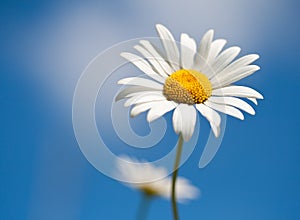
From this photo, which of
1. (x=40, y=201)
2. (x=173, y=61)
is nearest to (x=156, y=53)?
(x=173, y=61)

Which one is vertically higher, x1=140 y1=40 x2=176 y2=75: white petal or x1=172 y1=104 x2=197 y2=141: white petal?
x1=140 y1=40 x2=176 y2=75: white petal

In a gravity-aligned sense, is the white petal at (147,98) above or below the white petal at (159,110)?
above

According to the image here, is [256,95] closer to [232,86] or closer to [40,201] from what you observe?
[232,86]

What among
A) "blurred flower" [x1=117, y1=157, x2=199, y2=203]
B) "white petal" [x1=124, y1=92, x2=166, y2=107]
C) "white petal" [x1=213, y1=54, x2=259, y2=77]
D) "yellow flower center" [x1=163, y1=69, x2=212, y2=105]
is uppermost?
"white petal" [x1=213, y1=54, x2=259, y2=77]

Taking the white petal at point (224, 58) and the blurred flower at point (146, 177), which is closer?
the blurred flower at point (146, 177)

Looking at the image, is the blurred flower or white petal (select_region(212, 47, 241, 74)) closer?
the blurred flower
